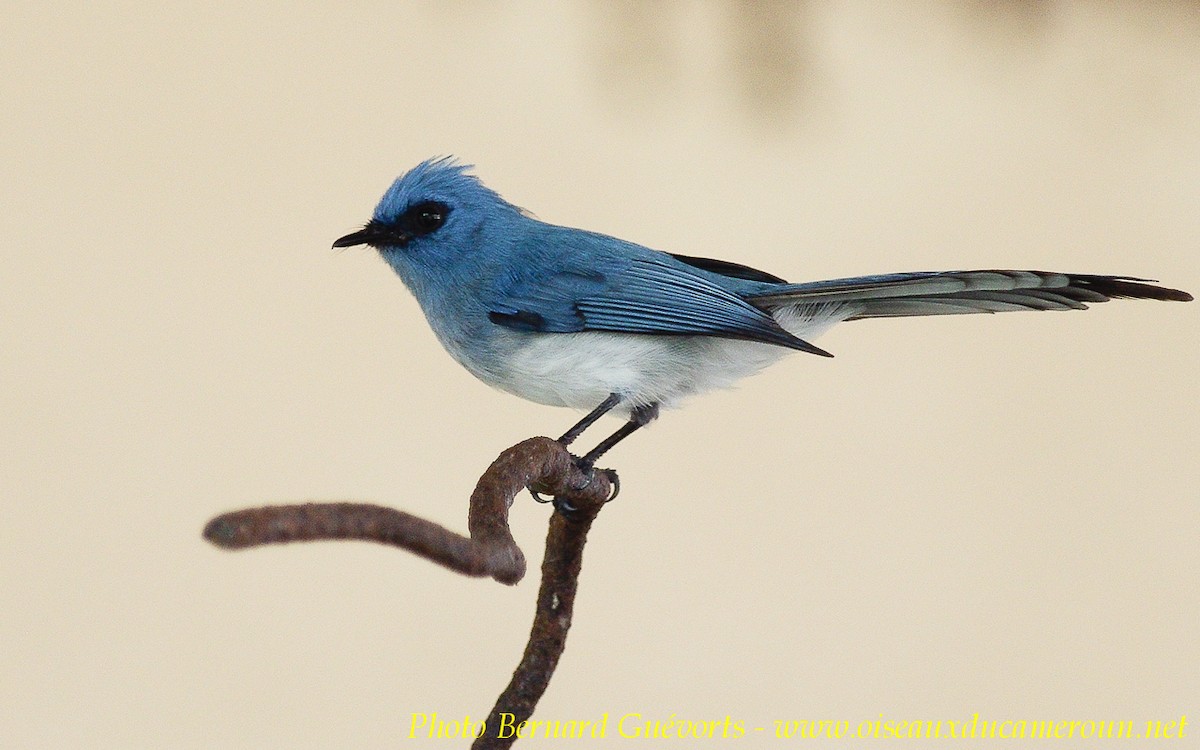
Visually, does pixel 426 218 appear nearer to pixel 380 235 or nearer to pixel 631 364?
pixel 380 235

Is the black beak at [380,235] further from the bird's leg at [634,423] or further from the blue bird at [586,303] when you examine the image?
the bird's leg at [634,423]

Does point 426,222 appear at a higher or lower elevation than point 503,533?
higher

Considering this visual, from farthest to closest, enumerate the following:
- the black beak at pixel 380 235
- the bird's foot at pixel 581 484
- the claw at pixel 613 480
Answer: the black beak at pixel 380 235 → the claw at pixel 613 480 → the bird's foot at pixel 581 484

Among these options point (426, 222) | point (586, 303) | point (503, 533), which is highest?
point (426, 222)

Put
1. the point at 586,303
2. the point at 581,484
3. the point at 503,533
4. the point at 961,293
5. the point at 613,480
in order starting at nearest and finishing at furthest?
the point at 503,533 < the point at 581,484 < the point at 961,293 < the point at 613,480 < the point at 586,303

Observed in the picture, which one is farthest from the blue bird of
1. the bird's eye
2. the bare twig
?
the bare twig

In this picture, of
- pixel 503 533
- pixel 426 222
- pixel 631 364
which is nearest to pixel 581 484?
pixel 503 533

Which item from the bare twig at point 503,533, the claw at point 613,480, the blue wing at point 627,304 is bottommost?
the bare twig at point 503,533

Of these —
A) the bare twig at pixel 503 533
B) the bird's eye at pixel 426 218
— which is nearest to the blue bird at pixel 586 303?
the bird's eye at pixel 426 218
